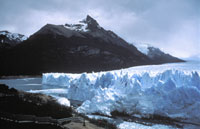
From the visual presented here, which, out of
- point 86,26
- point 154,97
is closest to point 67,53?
point 86,26

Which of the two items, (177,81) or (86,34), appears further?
(86,34)

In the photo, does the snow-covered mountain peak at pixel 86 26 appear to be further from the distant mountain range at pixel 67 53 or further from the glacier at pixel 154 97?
the glacier at pixel 154 97

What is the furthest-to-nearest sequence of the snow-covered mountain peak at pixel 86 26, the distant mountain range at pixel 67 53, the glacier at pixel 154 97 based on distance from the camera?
1. the snow-covered mountain peak at pixel 86 26
2. the distant mountain range at pixel 67 53
3. the glacier at pixel 154 97

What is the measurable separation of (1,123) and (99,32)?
141823mm

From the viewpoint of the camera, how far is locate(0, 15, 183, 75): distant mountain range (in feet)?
334

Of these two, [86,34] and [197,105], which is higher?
[86,34]

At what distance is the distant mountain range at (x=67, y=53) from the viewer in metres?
102

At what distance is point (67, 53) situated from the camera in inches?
4815

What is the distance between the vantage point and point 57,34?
5054 inches

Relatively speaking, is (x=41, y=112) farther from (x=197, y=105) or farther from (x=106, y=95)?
(x=197, y=105)

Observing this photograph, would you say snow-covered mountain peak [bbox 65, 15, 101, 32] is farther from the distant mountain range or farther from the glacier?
the glacier

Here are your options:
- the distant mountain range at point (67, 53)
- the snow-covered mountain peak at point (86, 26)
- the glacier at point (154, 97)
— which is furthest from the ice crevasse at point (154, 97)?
the snow-covered mountain peak at point (86, 26)

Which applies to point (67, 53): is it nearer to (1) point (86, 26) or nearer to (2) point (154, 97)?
(1) point (86, 26)

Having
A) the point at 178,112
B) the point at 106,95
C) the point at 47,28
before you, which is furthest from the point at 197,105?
the point at 47,28
